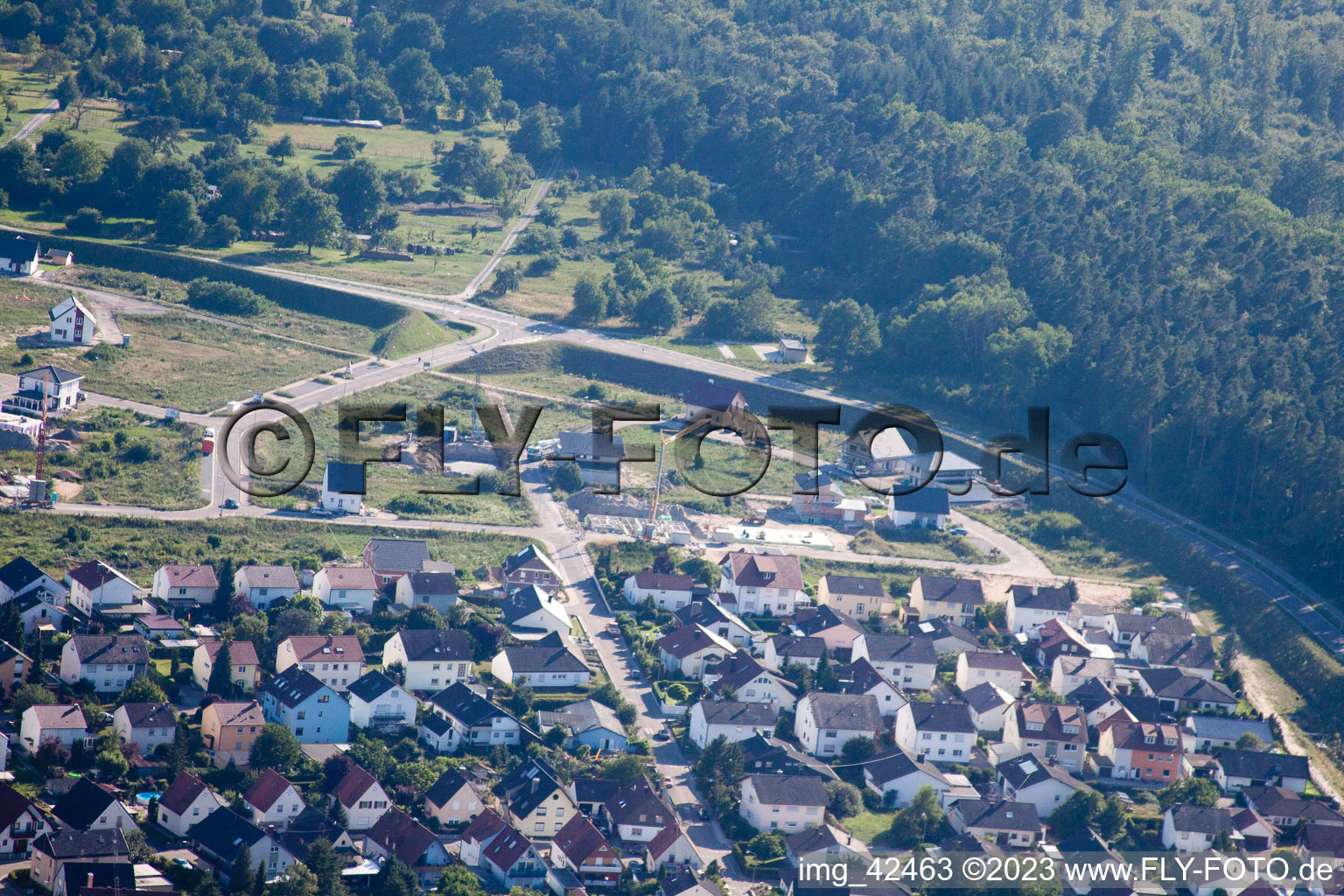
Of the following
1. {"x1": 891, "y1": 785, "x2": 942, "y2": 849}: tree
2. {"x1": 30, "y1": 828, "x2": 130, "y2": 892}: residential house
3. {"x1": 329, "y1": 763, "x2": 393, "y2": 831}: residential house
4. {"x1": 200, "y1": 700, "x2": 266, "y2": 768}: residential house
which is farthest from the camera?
{"x1": 891, "y1": 785, "x2": 942, "y2": 849}: tree

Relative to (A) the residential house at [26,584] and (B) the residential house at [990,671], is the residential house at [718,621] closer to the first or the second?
(B) the residential house at [990,671]

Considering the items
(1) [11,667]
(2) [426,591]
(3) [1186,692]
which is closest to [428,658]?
(2) [426,591]

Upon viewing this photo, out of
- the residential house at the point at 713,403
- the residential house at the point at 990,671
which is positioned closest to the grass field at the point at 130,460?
the residential house at the point at 713,403

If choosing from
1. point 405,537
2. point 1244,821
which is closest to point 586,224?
point 405,537

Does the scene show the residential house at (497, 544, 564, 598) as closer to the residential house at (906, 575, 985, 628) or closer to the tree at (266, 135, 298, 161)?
the residential house at (906, 575, 985, 628)

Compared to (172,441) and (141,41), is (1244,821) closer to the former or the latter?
(172,441)

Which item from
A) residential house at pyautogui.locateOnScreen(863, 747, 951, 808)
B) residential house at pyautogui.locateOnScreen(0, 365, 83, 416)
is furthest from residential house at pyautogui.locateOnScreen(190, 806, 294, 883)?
residential house at pyautogui.locateOnScreen(0, 365, 83, 416)

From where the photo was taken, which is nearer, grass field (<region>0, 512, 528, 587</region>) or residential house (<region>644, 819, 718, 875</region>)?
residential house (<region>644, 819, 718, 875</region>)
